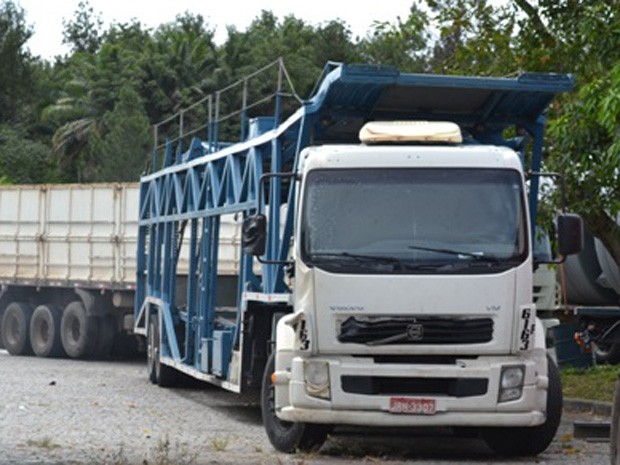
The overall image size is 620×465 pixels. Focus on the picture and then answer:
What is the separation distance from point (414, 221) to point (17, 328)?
18.4 m

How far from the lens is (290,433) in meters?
14.0

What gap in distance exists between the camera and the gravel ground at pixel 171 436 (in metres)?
13.4

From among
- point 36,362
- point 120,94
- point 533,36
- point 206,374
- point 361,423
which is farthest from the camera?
point 120,94

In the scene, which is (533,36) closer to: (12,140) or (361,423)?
(361,423)

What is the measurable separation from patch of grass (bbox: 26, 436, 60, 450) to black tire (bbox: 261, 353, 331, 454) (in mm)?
1801

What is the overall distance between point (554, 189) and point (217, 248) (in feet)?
12.9

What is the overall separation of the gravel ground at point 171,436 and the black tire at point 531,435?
0.44 feet

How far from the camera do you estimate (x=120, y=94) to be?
212ft

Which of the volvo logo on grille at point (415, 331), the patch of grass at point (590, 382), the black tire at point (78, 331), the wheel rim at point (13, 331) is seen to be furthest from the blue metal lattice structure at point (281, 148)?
the wheel rim at point (13, 331)

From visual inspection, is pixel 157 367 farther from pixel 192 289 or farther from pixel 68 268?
pixel 68 268

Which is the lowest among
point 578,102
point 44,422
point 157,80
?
point 44,422

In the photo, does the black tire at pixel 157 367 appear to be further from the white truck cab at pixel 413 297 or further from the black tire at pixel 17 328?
the black tire at pixel 17 328

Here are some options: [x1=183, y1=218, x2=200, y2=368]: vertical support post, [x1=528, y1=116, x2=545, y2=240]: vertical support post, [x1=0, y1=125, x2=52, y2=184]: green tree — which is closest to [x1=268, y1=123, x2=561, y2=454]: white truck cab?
[x1=528, y1=116, x2=545, y2=240]: vertical support post

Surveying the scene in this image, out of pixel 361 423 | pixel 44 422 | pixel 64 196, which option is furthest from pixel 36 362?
pixel 361 423
